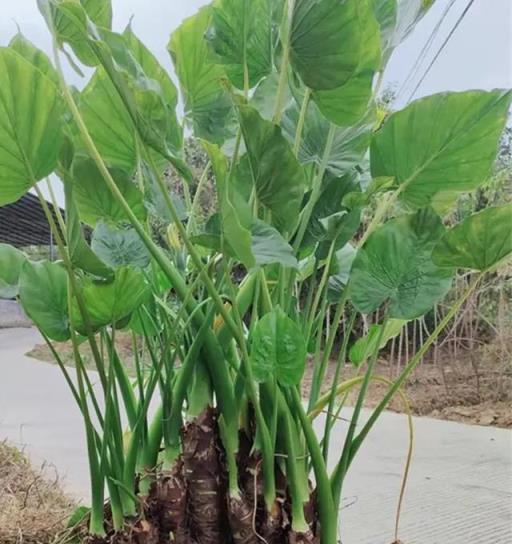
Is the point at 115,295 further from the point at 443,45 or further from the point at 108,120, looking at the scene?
the point at 443,45

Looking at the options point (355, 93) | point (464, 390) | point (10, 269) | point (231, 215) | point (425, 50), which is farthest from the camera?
point (464, 390)

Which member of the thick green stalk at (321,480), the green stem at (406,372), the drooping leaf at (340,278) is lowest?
the thick green stalk at (321,480)

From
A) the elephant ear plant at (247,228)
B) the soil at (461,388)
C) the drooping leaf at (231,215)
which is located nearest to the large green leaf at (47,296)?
the elephant ear plant at (247,228)

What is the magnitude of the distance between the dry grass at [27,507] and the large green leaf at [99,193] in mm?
435

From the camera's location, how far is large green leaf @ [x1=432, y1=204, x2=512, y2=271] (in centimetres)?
51

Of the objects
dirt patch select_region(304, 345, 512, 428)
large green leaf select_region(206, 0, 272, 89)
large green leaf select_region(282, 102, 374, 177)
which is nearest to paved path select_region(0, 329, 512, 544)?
dirt patch select_region(304, 345, 512, 428)

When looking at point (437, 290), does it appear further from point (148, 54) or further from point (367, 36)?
point (148, 54)

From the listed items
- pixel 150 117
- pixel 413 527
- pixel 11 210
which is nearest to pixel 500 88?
pixel 150 117

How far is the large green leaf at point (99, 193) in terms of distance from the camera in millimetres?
573

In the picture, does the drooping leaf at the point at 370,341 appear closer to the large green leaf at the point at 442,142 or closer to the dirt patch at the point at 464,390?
the large green leaf at the point at 442,142

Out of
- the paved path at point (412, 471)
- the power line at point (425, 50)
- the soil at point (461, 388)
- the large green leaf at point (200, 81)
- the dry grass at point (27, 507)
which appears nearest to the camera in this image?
the large green leaf at point (200, 81)

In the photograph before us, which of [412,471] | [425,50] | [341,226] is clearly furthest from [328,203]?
[412,471]

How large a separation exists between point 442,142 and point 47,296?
385 mm

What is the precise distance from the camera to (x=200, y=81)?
0.65m
